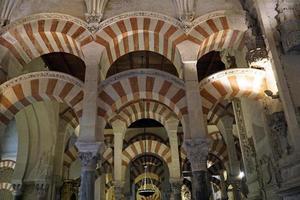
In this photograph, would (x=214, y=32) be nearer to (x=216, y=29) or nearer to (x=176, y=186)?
(x=216, y=29)

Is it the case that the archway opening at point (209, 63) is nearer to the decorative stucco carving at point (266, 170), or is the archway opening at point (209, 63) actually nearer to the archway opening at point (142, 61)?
the archway opening at point (142, 61)

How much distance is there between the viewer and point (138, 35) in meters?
6.71

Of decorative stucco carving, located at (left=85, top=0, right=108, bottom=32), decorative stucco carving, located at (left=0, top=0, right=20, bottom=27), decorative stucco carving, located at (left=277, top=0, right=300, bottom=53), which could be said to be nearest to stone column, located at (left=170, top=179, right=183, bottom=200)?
decorative stucco carving, located at (left=85, top=0, right=108, bottom=32)

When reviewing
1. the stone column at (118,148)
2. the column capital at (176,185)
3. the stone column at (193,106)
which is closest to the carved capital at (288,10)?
the stone column at (193,106)

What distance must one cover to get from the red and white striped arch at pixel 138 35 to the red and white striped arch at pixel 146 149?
4113 millimetres

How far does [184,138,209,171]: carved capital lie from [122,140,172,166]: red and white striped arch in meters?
4.53

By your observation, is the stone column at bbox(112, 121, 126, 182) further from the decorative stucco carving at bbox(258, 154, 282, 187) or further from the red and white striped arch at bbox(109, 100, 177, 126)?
the decorative stucco carving at bbox(258, 154, 282, 187)

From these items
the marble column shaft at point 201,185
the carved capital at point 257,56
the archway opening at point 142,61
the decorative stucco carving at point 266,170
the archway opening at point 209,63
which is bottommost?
the marble column shaft at point 201,185

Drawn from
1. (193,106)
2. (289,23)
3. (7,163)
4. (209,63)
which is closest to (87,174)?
→ (193,106)

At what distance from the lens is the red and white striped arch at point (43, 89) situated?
20.2 ft

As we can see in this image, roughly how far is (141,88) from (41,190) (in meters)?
4.27

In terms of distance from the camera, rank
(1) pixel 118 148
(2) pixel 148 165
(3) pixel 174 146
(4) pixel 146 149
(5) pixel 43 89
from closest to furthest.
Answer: (5) pixel 43 89 → (1) pixel 118 148 → (3) pixel 174 146 → (4) pixel 146 149 → (2) pixel 148 165

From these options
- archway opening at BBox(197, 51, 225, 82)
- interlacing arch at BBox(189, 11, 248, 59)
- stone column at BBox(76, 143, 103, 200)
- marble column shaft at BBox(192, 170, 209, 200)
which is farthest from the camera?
archway opening at BBox(197, 51, 225, 82)

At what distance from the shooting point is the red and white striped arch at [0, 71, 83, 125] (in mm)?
6156
